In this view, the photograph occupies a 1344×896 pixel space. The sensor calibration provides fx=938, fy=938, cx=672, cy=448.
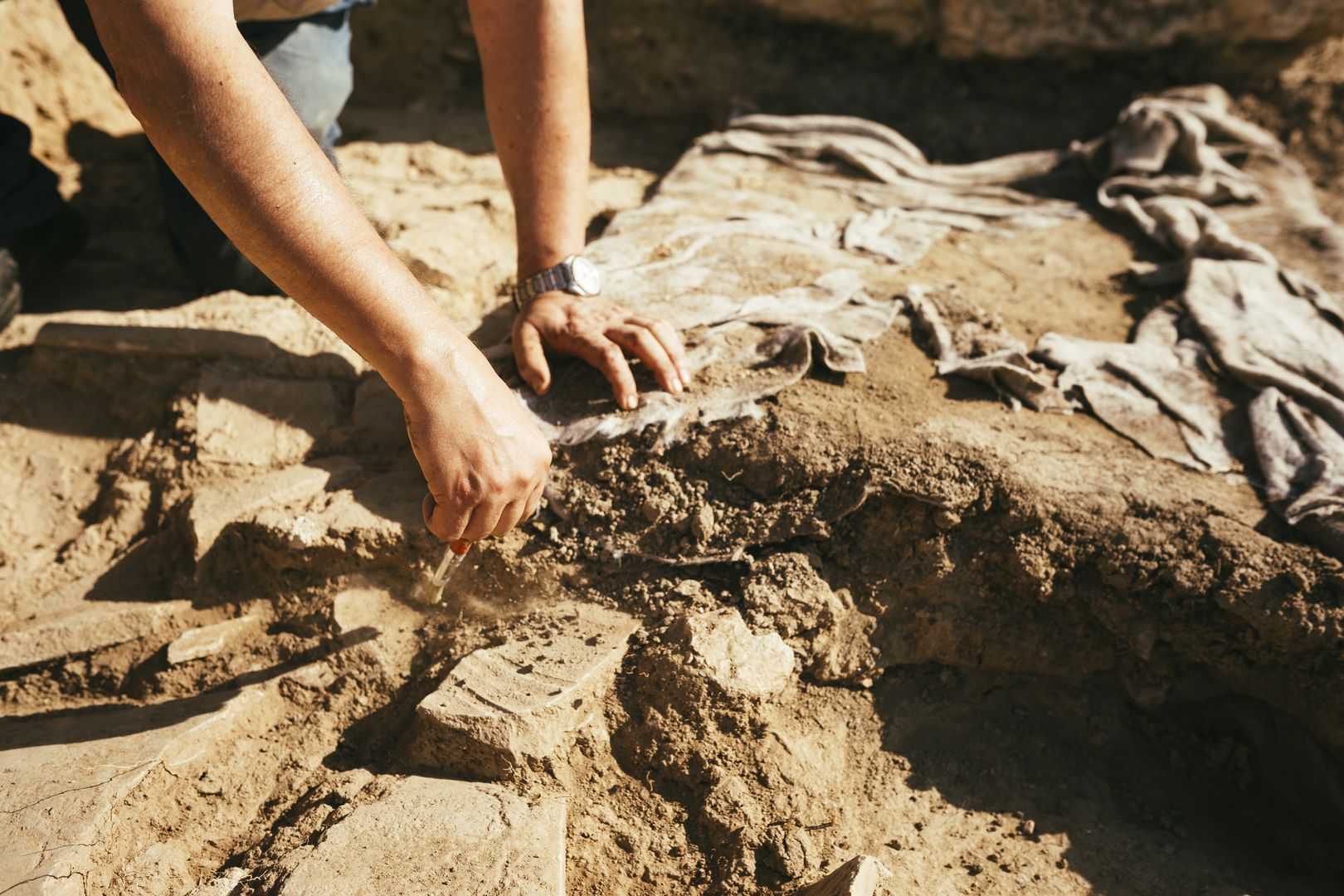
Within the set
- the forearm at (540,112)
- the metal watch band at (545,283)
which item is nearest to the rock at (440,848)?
the metal watch band at (545,283)

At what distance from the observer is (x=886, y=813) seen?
162cm

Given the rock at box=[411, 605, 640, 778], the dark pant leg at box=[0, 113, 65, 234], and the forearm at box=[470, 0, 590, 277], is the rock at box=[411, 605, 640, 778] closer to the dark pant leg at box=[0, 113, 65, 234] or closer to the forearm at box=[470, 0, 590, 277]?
the forearm at box=[470, 0, 590, 277]

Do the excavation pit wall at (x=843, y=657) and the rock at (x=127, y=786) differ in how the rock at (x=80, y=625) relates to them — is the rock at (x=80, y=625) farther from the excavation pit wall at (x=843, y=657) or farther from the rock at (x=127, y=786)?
the rock at (x=127, y=786)

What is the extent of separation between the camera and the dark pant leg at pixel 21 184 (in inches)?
93.7

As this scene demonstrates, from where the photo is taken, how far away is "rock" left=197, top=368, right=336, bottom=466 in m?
2.02

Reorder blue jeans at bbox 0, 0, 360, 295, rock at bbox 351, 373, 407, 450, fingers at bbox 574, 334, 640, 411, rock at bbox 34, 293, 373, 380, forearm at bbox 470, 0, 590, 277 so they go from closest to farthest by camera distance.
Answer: fingers at bbox 574, 334, 640, 411 < forearm at bbox 470, 0, 590, 277 < rock at bbox 351, 373, 407, 450 < rock at bbox 34, 293, 373, 380 < blue jeans at bbox 0, 0, 360, 295

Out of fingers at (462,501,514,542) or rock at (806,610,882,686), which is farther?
rock at (806,610,882,686)

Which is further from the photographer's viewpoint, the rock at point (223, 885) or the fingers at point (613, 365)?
the fingers at point (613, 365)

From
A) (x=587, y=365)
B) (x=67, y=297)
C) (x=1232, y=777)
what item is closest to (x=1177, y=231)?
(x=1232, y=777)

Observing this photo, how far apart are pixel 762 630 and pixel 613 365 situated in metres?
0.58

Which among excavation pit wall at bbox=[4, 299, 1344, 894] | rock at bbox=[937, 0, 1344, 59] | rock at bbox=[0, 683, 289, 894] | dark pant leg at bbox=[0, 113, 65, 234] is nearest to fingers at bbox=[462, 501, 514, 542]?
excavation pit wall at bbox=[4, 299, 1344, 894]

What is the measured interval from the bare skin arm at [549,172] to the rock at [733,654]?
46 cm

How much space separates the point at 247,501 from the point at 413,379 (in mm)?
743

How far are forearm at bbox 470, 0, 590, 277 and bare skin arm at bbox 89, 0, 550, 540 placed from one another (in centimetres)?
Result: 66
